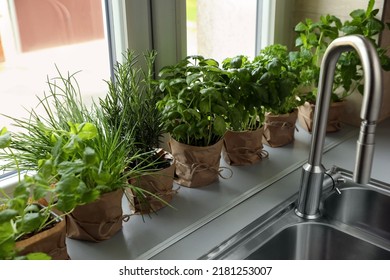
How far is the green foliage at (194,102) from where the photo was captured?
3.01 ft

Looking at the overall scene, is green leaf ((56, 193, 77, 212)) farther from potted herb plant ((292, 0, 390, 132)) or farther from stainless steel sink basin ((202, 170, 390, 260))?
potted herb plant ((292, 0, 390, 132))

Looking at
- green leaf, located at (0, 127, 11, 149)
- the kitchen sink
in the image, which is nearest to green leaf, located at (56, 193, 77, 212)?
green leaf, located at (0, 127, 11, 149)

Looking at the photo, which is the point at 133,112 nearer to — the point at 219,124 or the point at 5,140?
the point at 219,124

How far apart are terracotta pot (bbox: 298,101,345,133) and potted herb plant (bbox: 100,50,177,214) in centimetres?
55

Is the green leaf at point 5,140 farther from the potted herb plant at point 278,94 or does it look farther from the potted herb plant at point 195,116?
the potted herb plant at point 278,94

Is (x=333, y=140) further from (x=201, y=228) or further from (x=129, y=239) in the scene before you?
(x=129, y=239)

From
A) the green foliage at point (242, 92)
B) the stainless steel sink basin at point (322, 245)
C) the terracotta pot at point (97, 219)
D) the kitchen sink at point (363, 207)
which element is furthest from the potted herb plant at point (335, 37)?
the terracotta pot at point (97, 219)

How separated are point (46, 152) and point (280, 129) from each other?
0.68 metres

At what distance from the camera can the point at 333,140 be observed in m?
1.31

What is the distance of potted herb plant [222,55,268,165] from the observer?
0.99 m

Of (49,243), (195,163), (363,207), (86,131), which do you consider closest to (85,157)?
(86,131)

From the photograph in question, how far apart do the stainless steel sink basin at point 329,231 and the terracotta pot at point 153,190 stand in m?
0.17

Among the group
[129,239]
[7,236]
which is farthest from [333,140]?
[7,236]

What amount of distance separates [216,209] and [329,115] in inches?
21.9
